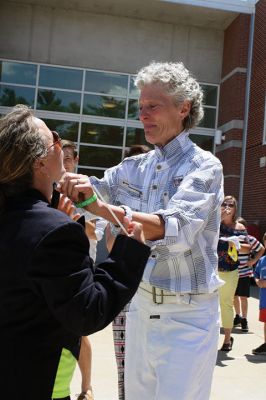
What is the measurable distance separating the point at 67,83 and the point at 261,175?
7045mm

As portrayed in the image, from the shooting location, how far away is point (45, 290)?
1.52 m

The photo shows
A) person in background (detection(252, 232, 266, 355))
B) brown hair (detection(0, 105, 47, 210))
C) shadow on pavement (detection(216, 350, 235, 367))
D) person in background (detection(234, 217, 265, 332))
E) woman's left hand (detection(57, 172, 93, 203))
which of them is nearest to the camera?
brown hair (detection(0, 105, 47, 210))

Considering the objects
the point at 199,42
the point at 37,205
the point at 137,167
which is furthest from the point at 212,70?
the point at 37,205

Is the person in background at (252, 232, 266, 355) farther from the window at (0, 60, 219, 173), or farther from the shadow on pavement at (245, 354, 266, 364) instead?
the window at (0, 60, 219, 173)

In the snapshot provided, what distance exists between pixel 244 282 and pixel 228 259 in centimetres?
139

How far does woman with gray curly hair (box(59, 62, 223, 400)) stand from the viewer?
2340mm

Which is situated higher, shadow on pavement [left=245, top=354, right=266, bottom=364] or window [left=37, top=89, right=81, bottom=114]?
window [left=37, top=89, right=81, bottom=114]

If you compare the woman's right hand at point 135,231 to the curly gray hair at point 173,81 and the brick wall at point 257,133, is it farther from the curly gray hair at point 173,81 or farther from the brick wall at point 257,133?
the brick wall at point 257,133

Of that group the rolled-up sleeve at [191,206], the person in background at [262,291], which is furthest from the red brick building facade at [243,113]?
the rolled-up sleeve at [191,206]

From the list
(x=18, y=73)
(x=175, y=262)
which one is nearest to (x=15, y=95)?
(x=18, y=73)

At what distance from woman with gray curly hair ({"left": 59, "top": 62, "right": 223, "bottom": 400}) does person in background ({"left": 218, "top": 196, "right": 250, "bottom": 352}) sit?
12.6ft

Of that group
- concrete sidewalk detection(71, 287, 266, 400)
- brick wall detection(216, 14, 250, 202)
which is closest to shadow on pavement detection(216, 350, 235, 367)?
concrete sidewalk detection(71, 287, 266, 400)

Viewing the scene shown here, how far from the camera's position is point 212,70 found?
17.9 meters

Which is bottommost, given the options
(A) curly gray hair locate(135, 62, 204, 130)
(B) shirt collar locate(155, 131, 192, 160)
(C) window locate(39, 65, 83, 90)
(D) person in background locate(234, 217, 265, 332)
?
(D) person in background locate(234, 217, 265, 332)
